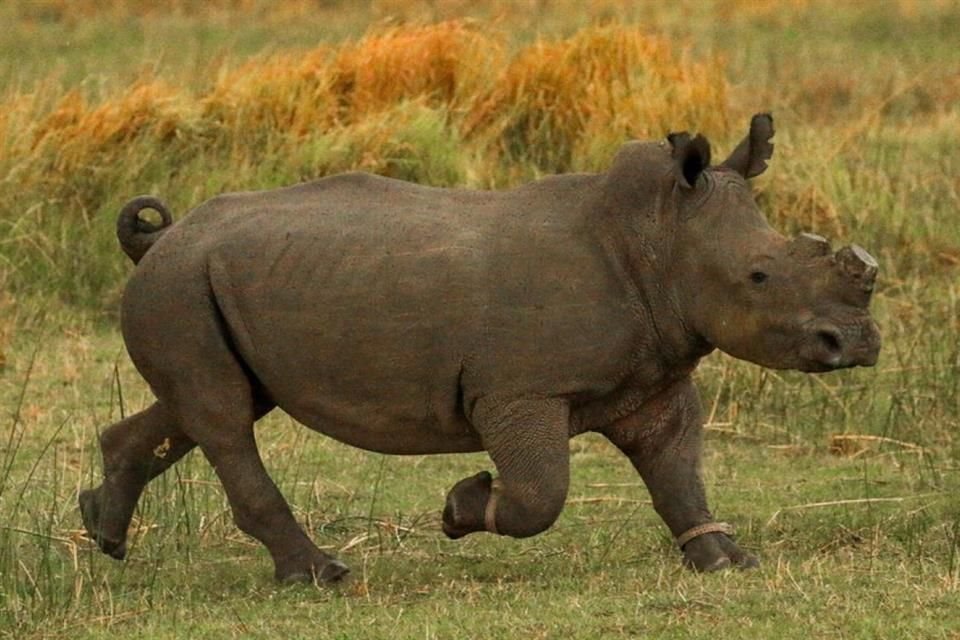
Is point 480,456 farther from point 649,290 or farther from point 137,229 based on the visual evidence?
point 649,290

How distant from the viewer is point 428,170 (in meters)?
13.1

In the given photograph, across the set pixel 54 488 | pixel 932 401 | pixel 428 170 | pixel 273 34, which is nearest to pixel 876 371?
pixel 932 401

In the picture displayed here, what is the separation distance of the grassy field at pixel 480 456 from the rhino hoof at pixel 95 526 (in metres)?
0.07

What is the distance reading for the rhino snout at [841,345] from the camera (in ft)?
22.4

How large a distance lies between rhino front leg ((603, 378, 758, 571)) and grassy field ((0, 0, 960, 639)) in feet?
0.57

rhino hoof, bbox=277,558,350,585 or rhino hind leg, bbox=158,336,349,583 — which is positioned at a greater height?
Result: rhino hind leg, bbox=158,336,349,583

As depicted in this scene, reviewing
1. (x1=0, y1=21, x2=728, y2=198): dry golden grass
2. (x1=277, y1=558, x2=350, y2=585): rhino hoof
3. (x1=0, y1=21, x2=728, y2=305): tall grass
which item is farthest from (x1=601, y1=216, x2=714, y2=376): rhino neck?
(x1=0, y1=21, x2=728, y2=198): dry golden grass

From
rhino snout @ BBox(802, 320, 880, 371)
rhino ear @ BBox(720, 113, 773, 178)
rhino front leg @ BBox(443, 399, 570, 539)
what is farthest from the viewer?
rhino ear @ BBox(720, 113, 773, 178)

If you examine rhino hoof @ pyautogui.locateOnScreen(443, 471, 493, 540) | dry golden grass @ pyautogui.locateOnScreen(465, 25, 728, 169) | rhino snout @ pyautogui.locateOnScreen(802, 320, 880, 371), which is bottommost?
dry golden grass @ pyautogui.locateOnScreen(465, 25, 728, 169)

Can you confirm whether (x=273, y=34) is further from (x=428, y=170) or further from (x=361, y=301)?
(x=361, y=301)

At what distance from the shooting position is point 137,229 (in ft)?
25.6

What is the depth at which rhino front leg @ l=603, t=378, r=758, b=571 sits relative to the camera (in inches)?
289

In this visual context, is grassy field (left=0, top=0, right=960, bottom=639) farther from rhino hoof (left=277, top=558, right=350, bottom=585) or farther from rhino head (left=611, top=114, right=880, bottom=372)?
rhino head (left=611, top=114, right=880, bottom=372)

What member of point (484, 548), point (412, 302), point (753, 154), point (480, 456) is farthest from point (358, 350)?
point (480, 456)
